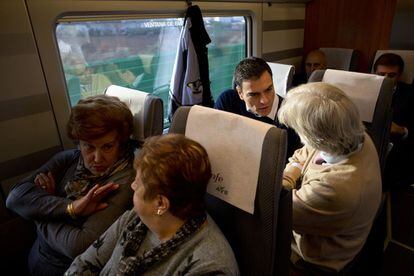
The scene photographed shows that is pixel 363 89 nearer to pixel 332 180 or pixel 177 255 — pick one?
pixel 332 180

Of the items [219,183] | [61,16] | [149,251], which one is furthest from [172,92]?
[149,251]

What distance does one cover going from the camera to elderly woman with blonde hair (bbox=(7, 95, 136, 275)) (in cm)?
117

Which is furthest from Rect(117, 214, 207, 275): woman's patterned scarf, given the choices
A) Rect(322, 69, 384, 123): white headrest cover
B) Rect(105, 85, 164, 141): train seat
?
Rect(322, 69, 384, 123): white headrest cover

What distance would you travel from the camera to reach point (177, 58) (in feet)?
7.55

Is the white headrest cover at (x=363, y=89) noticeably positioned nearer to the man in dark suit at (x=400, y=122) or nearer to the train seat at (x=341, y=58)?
the man in dark suit at (x=400, y=122)

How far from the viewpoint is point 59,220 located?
1.24 metres

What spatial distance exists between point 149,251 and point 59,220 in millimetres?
560

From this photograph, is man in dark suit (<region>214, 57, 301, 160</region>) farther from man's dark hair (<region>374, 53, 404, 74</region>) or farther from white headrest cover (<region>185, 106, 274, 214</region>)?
man's dark hair (<region>374, 53, 404, 74</region>)

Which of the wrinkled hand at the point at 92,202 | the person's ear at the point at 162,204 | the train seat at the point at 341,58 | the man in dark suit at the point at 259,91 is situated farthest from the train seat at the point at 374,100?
the train seat at the point at 341,58

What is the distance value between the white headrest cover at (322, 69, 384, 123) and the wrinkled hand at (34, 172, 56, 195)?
159 centimetres

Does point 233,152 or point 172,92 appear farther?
point 172,92

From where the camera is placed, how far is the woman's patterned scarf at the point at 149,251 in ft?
2.85

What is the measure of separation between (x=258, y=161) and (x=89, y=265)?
2.36 feet

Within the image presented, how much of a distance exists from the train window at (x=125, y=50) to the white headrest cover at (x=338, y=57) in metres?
1.21
